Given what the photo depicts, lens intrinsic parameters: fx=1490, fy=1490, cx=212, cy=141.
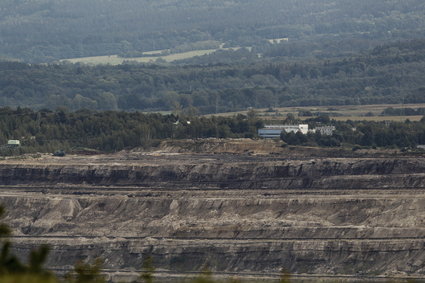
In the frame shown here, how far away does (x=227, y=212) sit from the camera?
79562 mm

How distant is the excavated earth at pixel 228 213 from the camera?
6881 cm

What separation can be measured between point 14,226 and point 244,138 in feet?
105

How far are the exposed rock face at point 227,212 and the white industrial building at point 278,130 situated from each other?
1250 centimetres

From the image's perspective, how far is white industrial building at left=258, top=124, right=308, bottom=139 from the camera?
113m

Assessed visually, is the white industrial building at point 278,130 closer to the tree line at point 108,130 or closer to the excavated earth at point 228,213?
the tree line at point 108,130

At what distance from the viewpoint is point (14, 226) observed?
83.5 meters

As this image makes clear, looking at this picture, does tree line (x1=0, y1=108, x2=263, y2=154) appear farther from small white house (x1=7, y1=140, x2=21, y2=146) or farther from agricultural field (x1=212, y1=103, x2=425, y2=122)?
agricultural field (x1=212, y1=103, x2=425, y2=122)

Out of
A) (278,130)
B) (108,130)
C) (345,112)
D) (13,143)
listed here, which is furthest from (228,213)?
(345,112)

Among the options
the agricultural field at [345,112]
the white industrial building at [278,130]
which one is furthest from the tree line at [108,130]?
the agricultural field at [345,112]

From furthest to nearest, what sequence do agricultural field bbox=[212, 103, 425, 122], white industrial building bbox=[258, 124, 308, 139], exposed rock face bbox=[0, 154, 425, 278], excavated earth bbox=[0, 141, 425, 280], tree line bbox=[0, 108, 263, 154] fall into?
1. agricultural field bbox=[212, 103, 425, 122]
2. white industrial building bbox=[258, 124, 308, 139]
3. tree line bbox=[0, 108, 263, 154]
4. exposed rock face bbox=[0, 154, 425, 278]
5. excavated earth bbox=[0, 141, 425, 280]

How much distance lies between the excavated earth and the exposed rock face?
0.25ft

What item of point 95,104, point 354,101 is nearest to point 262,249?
point 354,101

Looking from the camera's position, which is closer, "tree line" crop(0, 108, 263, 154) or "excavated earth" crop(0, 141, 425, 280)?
"excavated earth" crop(0, 141, 425, 280)

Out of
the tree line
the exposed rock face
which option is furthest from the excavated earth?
the tree line
